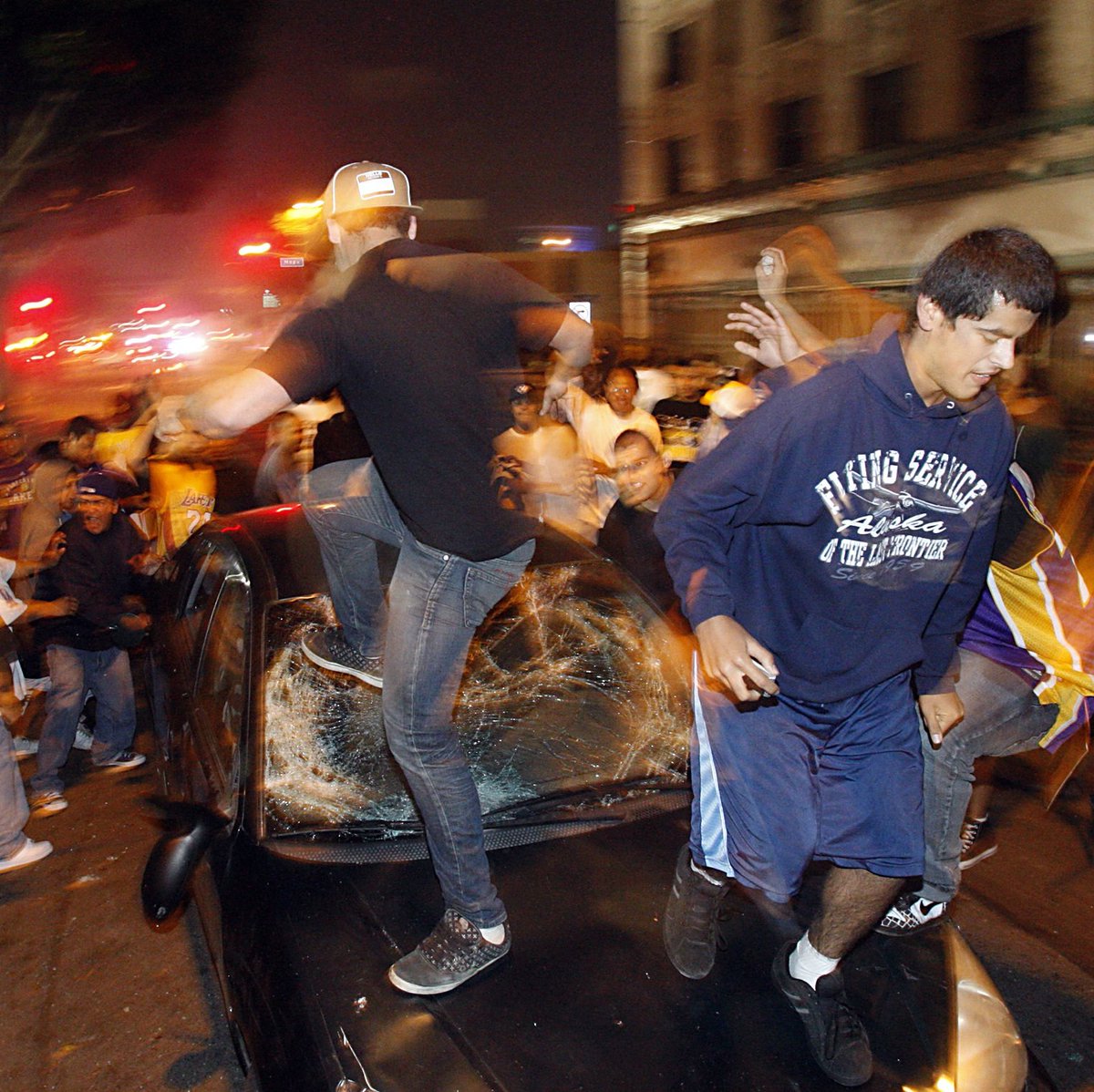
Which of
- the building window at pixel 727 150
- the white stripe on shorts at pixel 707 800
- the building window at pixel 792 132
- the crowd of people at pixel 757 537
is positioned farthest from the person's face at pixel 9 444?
the building window at pixel 727 150

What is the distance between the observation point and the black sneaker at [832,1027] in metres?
1.87

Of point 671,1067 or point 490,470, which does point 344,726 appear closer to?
point 490,470

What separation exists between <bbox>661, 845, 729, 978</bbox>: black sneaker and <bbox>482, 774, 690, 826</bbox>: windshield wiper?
17.1 inches

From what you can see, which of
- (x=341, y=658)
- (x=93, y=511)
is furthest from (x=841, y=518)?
(x=93, y=511)

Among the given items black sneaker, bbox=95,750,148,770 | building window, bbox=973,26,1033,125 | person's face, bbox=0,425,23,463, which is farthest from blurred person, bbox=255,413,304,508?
building window, bbox=973,26,1033,125

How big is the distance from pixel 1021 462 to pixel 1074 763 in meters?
1.04

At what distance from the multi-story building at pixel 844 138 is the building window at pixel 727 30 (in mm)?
40

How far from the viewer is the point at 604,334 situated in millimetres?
8047

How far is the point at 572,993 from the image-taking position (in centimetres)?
207

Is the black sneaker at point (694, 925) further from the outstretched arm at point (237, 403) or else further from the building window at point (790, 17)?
the building window at point (790, 17)

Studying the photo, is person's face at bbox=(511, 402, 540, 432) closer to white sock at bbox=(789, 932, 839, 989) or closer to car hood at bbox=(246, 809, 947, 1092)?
car hood at bbox=(246, 809, 947, 1092)

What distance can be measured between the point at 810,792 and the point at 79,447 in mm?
4956

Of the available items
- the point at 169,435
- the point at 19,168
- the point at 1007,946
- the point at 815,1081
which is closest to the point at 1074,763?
the point at 1007,946

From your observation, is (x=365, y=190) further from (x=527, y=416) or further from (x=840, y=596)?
(x=840, y=596)
